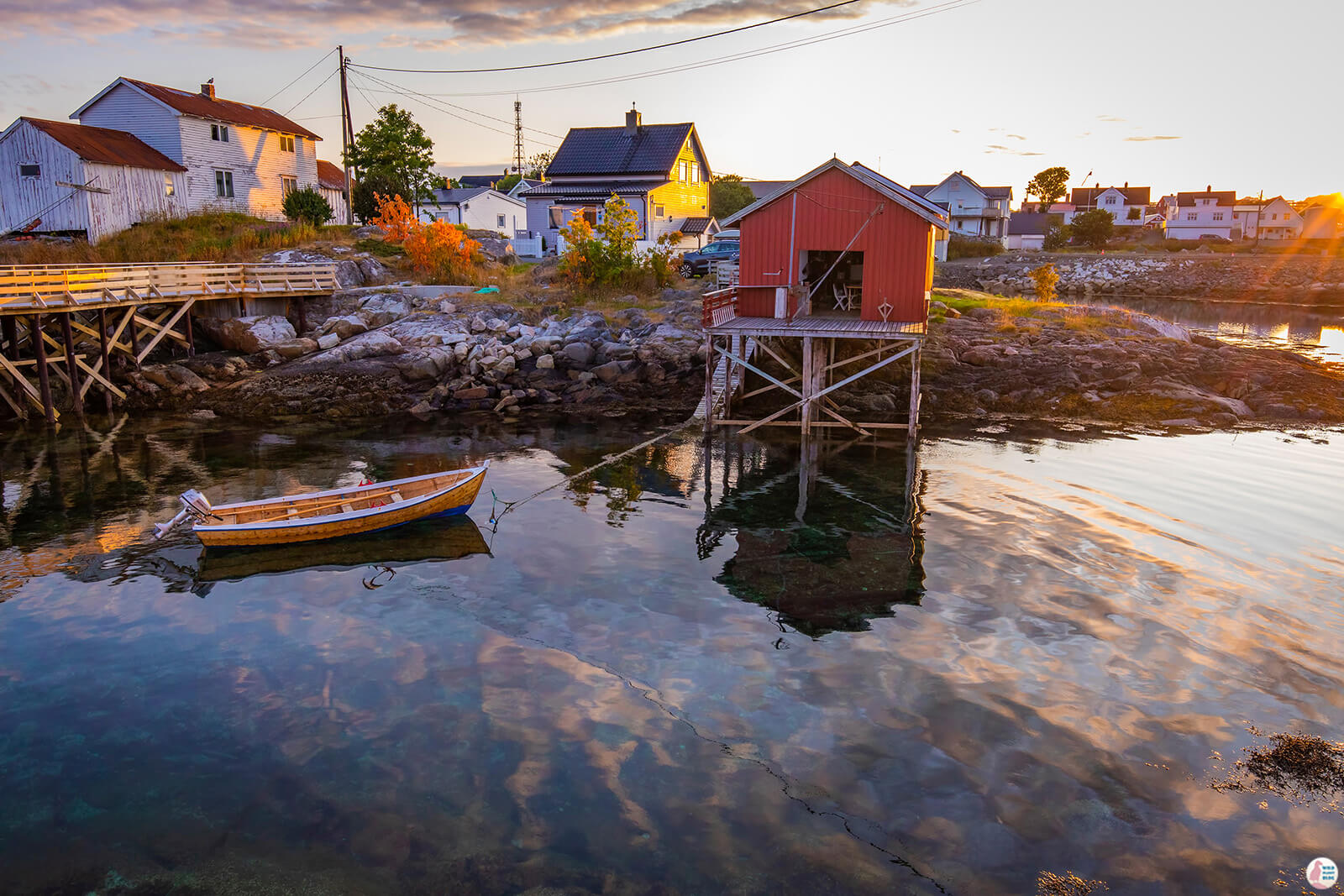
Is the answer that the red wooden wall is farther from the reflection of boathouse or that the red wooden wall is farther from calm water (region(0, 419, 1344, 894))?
calm water (region(0, 419, 1344, 894))

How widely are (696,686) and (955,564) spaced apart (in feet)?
23.9

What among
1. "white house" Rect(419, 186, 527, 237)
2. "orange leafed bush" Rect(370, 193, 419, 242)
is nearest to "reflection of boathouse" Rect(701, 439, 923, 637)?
"orange leafed bush" Rect(370, 193, 419, 242)

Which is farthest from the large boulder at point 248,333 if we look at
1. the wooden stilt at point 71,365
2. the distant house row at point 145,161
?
the distant house row at point 145,161

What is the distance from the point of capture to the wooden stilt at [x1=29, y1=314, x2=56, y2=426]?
1161 inches

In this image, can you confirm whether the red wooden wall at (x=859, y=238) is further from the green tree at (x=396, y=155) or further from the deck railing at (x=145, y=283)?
the green tree at (x=396, y=155)

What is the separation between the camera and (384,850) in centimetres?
Answer: 966

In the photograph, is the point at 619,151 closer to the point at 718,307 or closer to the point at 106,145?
the point at 106,145

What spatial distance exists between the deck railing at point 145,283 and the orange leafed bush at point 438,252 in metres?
5.47

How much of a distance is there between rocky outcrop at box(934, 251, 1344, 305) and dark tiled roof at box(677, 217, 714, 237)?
83.2ft

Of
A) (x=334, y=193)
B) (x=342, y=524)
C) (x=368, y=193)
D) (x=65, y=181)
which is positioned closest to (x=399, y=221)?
(x=368, y=193)

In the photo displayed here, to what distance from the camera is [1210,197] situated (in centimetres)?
11500

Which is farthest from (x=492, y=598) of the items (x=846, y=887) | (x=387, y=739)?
(x=846, y=887)

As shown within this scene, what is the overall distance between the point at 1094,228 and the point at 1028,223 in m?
14.1

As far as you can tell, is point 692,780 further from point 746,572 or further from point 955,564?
point 955,564
